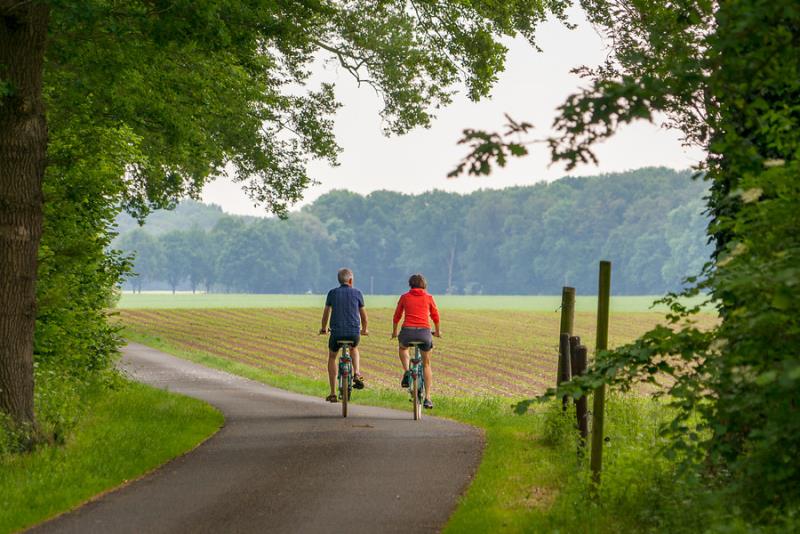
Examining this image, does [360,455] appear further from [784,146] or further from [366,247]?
[366,247]

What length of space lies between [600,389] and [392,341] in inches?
2142

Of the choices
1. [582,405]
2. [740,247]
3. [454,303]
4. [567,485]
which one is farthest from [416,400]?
[454,303]

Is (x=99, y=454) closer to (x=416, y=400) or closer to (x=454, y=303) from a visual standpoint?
(x=416, y=400)

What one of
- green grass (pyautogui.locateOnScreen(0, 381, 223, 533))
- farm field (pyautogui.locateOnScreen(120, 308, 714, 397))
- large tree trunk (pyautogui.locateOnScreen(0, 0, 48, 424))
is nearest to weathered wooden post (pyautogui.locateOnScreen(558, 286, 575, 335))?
green grass (pyautogui.locateOnScreen(0, 381, 223, 533))

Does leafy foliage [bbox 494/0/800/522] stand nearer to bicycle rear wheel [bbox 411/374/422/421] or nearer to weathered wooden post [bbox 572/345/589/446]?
weathered wooden post [bbox 572/345/589/446]

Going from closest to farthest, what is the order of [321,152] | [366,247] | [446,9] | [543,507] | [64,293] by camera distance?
[543,507]
[64,293]
[446,9]
[321,152]
[366,247]

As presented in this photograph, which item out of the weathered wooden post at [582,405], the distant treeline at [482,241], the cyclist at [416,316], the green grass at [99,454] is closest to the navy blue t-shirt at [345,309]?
the cyclist at [416,316]

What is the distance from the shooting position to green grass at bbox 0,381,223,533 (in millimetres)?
10211

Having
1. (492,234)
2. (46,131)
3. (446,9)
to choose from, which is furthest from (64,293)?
(492,234)

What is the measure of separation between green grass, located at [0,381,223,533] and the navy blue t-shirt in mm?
2323

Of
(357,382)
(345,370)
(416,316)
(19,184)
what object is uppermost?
(19,184)

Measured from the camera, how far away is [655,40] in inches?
240

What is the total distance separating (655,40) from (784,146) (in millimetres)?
1472

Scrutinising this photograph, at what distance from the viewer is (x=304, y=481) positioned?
1161 centimetres
